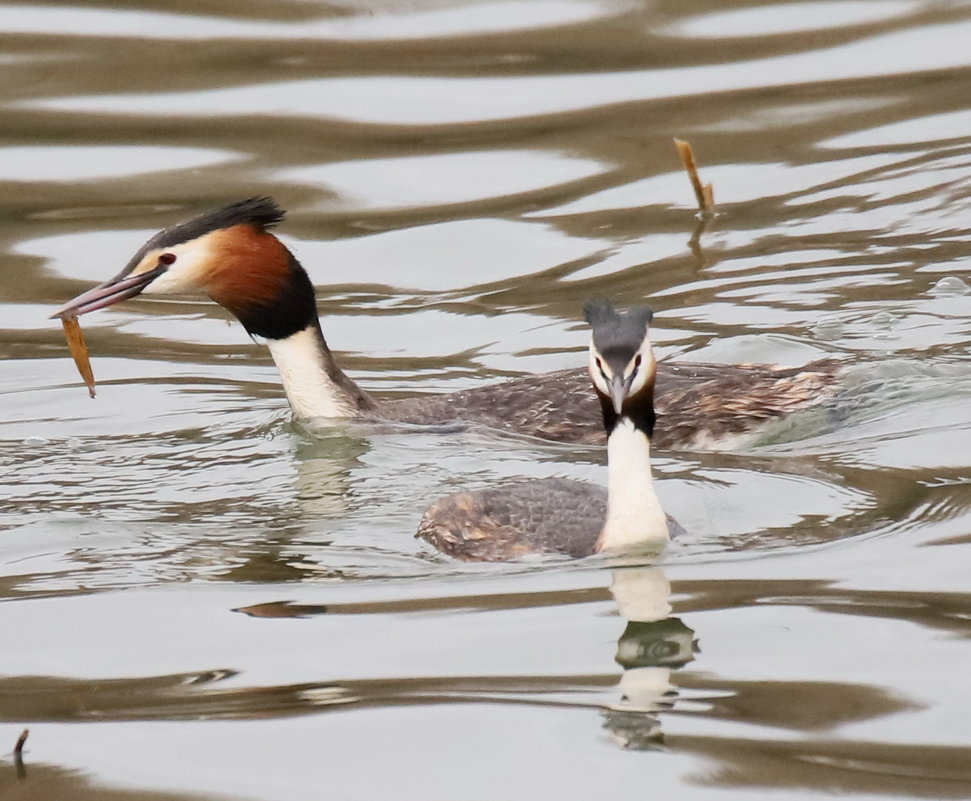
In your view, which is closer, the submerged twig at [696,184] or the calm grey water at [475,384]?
the calm grey water at [475,384]

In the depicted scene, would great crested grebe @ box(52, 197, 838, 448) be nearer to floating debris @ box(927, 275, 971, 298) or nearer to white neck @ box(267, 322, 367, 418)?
white neck @ box(267, 322, 367, 418)

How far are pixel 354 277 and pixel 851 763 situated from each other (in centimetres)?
764

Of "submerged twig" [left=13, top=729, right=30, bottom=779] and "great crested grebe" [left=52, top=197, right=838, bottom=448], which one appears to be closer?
"submerged twig" [left=13, top=729, right=30, bottom=779]

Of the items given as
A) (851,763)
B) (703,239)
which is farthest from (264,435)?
(851,763)

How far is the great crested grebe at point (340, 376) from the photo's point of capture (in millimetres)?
9086

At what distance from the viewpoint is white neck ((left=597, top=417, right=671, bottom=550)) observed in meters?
7.12

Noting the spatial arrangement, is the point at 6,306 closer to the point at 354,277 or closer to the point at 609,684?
the point at 354,277

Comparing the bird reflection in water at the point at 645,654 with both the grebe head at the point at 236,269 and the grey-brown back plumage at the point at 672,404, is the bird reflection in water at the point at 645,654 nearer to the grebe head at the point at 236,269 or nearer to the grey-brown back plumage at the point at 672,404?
the grey-brown back plumage at the point at 672,404

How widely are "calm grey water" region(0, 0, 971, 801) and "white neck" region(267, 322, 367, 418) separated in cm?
17

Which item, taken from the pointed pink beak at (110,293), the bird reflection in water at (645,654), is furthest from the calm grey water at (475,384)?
the pointed pink beak at (110,293)

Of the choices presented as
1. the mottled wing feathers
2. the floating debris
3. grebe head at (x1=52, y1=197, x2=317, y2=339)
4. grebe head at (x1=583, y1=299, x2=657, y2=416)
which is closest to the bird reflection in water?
the mottled wing feathers

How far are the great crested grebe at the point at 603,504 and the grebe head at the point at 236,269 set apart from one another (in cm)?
209

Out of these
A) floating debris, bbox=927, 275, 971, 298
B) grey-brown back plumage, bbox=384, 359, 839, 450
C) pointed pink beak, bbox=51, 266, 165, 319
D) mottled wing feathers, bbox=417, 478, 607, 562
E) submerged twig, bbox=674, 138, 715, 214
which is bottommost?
mottled wing feathers, bbox=417, 478, 607, 562

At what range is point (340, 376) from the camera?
9570 mm
